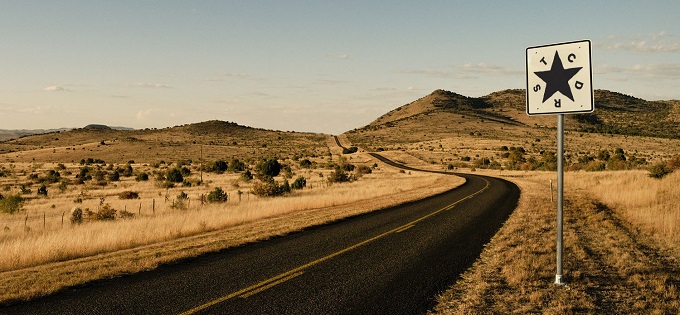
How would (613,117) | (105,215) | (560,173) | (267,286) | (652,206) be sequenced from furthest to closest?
(613,117) < (105,215) < (652,206) < (267,286) < (560,173)

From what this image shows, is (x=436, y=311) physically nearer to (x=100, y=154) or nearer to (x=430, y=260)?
(x=430, y=260)

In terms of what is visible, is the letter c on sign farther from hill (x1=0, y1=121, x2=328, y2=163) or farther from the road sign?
hill (x1=0, y1=121, x2=328, y2=163)

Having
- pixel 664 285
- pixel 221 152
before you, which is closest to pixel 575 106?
pixel 664 285

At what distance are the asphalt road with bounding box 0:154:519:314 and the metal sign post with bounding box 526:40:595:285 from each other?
3.11 m

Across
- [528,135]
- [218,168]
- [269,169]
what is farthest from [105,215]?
[528,135]

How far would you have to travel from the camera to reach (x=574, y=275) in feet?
25.9

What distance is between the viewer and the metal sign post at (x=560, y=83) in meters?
6.32

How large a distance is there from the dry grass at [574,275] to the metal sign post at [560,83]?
3.41 feet

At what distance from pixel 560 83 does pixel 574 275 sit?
A: 3.87 meters

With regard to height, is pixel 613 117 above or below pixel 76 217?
above

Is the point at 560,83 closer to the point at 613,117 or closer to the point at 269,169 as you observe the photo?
the point at 269,169

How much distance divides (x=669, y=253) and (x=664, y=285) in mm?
3474

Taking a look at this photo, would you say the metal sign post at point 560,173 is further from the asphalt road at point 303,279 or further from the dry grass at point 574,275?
the asphalt road at point 303,279

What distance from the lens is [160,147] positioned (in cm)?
10906
